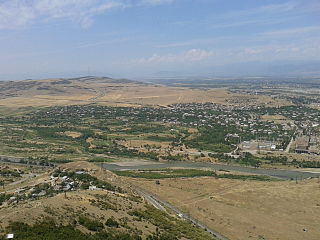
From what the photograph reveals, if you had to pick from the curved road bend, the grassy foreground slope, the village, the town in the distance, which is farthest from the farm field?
the village

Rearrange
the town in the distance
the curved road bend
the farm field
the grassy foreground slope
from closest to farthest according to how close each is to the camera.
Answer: the grassy foreground slope, the town in the distance, the farm field, the curved road bend

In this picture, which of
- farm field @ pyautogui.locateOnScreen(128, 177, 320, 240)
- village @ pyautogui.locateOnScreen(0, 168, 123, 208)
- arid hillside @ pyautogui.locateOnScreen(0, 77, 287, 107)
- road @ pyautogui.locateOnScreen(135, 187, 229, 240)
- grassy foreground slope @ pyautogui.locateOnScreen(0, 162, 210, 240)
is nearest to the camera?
grassy foreground slope @ pyautogui.locateOnScreen(0, 162, 210, 240)

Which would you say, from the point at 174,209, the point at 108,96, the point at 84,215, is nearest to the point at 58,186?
the point at 174,209

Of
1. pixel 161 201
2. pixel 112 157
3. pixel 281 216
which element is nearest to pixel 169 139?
pixel 112 157

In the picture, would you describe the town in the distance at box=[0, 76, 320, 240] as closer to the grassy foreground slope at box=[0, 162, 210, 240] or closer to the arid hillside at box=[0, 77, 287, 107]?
the grassy foreground slope at box=[0, 162, 210, 240]

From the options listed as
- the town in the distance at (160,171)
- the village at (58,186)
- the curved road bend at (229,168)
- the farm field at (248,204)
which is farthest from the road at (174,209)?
the curved road bend at (229,168)

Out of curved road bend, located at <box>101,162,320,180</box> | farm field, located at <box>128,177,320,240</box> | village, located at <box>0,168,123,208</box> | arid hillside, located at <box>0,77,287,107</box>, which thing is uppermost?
arid hillside, located at <box>0,77,287,107</box>

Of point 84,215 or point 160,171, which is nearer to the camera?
point 84,215

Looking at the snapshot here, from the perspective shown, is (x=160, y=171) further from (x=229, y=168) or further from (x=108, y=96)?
(x=108, y=96)

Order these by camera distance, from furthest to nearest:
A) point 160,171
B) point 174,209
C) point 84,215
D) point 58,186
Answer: point 160,171
point 174,209
point 58,186
point 84,215

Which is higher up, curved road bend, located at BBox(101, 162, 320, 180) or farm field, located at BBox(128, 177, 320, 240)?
farm field, located at BBox(128, 177, 320, 240)

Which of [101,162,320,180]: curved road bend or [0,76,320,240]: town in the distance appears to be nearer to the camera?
[0,76,320,240]: town in the distance
